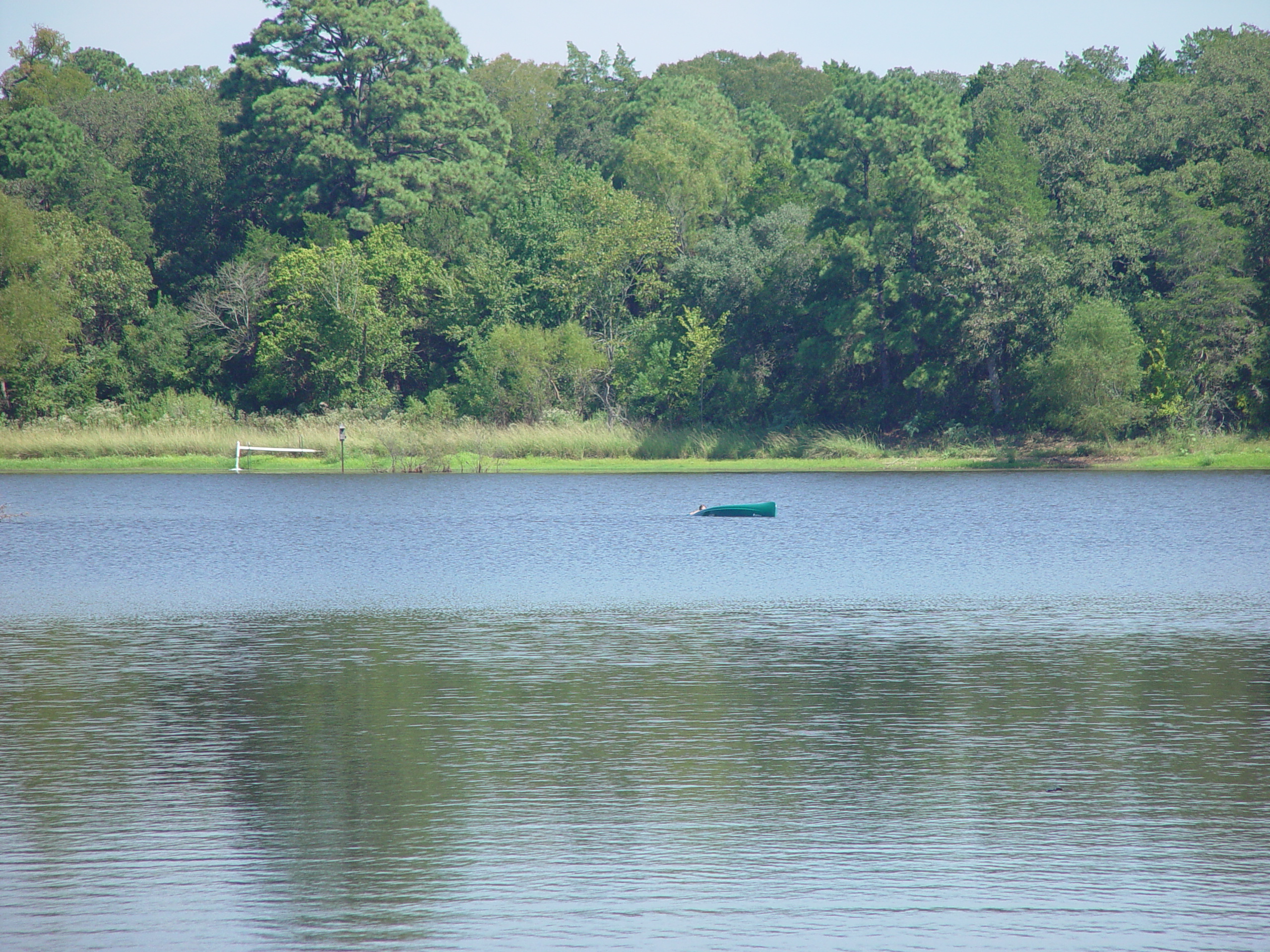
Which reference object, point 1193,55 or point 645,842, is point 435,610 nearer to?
point 645,842

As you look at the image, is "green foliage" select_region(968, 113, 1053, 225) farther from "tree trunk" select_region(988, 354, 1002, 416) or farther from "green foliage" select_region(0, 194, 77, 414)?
"green foliage" select_region(0, 194, 77, 414)

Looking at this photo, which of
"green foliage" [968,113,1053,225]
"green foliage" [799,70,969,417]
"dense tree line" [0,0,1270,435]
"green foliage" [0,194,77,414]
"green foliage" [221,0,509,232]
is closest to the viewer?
"dense tree line" [0,0,1270,435]

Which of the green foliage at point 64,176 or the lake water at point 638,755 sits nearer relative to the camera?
the lake water at point 638,755

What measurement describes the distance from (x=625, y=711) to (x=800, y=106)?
10039 centimetres

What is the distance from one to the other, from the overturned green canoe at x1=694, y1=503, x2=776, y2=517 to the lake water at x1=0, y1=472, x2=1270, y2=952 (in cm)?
1103

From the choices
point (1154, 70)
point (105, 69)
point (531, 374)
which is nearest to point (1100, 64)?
point (1154, 70)

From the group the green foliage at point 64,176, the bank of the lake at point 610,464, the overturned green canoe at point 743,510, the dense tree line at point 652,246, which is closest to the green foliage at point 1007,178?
the dense tree line at point 652,246

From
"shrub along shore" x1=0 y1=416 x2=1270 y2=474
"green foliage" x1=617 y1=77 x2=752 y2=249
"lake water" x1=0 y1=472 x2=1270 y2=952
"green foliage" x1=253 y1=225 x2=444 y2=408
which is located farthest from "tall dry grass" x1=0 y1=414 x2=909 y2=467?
"lake water" x1=0 y1=472 x2=1270 y2=952

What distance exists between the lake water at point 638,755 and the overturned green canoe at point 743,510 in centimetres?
1103

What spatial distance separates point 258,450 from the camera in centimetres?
6456

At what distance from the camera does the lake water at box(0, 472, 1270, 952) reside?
877 cm

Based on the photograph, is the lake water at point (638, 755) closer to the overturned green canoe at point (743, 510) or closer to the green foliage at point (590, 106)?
the overturned green canoe at point (743, 510)

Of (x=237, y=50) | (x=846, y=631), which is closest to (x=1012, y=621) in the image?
(x=846, y=631)

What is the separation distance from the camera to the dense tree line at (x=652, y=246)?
63.0 metres
